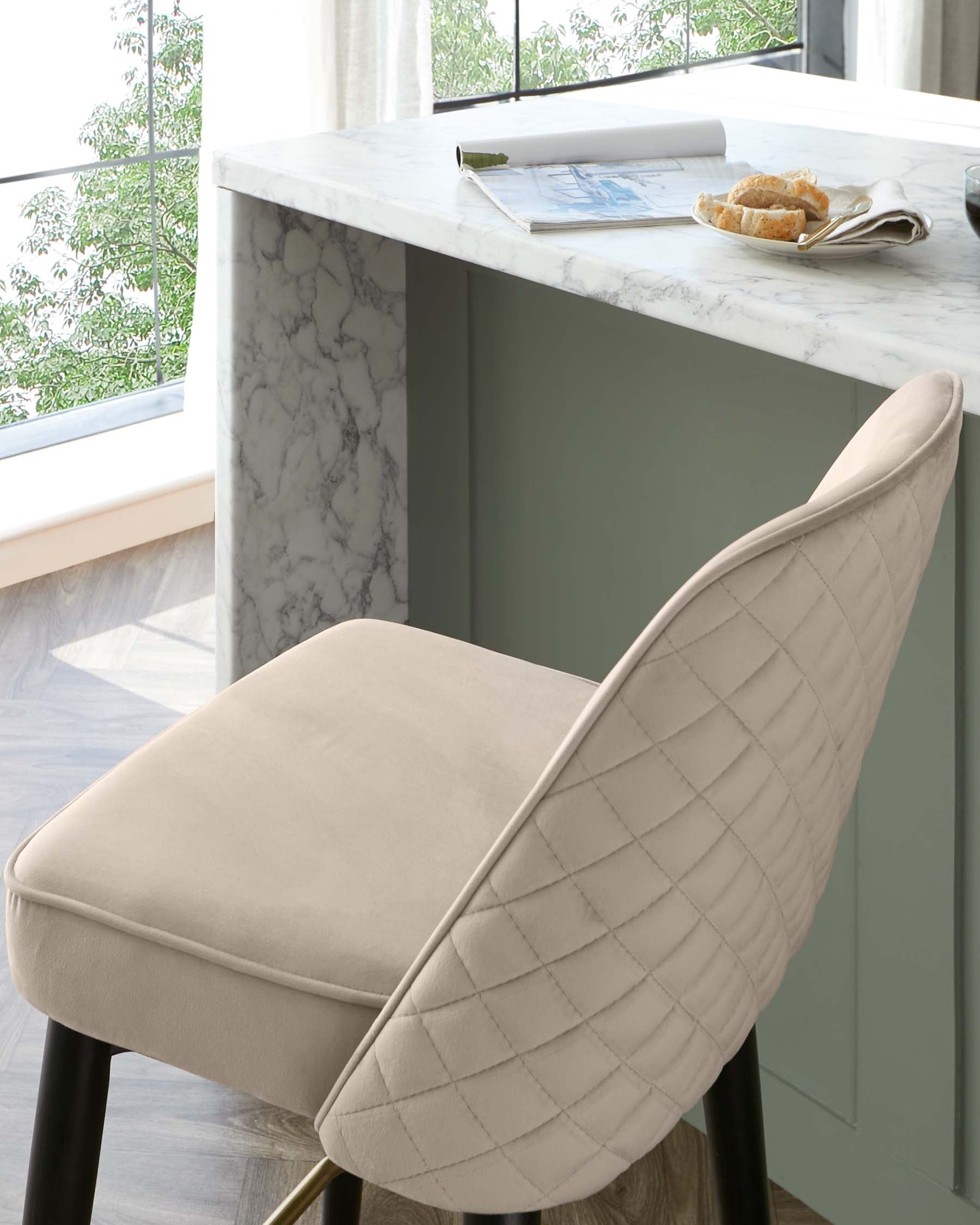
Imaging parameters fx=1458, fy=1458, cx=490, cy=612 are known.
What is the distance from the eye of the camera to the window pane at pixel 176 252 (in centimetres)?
415

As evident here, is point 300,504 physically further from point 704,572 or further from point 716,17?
point 716,17

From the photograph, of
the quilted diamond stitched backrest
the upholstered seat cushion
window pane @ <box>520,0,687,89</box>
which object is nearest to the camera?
the quilted diamond stitched backrest

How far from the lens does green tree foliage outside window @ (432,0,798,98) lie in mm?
3602

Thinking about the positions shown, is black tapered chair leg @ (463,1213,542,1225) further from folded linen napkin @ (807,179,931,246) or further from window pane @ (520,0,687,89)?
window pane @ (520,0,687,89)

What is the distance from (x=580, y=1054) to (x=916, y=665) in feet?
2.01

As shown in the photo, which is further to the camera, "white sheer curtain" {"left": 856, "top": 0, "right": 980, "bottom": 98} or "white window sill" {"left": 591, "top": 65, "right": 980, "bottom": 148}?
"white sheer curtain" {"left": 856, "top": 0, "right": 980, "bottom": 98}

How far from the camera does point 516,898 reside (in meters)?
0.59

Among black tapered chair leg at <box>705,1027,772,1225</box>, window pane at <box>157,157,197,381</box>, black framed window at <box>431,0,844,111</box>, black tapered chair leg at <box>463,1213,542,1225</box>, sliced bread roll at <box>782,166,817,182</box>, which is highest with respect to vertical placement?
black framed window at <box>431,0,844,111</box>

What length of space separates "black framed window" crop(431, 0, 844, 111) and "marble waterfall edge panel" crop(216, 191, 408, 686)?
204cm

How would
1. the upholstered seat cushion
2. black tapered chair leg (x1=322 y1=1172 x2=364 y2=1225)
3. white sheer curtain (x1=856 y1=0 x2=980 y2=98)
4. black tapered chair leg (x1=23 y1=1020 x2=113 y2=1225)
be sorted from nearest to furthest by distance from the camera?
the upholstered seat cushion → black tapered chair leg (x1=23 y1=1020 x2=113 y2=1225) → black tapered chair leg (x1=322 y1=1172 x2=364 y2=1225) → white sheer curtain (x1=856 y1=0 x2=980 y2=98)

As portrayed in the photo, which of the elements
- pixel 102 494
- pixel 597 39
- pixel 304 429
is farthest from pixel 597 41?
pixel 304 429

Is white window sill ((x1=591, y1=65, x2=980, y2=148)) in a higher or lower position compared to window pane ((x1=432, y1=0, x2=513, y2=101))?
lower

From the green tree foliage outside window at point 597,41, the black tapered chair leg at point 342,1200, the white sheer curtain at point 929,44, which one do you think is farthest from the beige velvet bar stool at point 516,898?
the green tree foliage outside window at point 597,41

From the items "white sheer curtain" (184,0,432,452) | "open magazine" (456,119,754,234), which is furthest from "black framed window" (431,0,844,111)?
"open magazine" (456,119,754,234)
